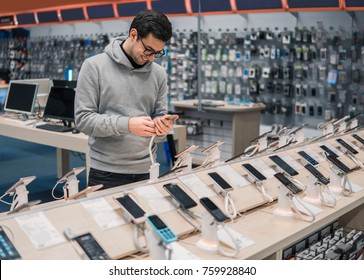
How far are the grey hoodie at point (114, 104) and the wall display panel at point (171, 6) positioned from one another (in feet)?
21.1

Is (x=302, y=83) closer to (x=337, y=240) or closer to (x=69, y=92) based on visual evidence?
(x=69, y=92)

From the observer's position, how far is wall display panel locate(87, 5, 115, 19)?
10062 mm

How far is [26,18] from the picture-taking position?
40.2 feet

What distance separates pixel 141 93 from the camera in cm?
254

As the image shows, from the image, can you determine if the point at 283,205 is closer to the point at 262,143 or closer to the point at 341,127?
the point at 262,143

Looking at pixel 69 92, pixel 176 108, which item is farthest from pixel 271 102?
pixel 69 92

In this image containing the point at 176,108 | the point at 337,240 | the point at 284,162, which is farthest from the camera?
the point at 176,108

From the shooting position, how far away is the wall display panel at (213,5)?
8.19m

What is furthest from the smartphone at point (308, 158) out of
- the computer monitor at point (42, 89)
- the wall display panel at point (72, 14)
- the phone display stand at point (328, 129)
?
the wall display panel at point (72, 14)

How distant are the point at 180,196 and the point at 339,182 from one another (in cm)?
111

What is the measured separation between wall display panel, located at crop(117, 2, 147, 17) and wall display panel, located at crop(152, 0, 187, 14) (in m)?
0.31

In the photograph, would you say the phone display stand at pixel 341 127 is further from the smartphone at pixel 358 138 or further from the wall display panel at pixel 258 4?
the wall display panel at pixel 258 4

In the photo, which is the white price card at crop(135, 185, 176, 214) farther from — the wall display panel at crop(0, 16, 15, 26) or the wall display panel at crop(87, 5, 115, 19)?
Answer: the wall display panel at crop(0, 16, 15, 26)

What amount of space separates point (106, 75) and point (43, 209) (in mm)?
831
